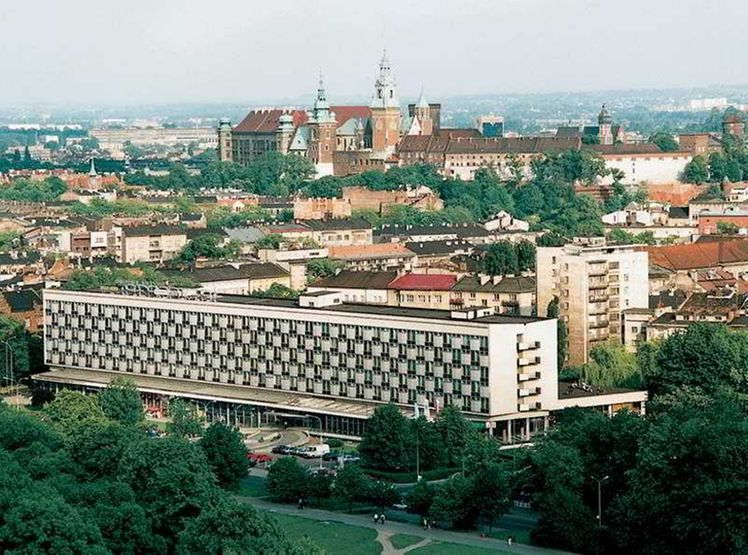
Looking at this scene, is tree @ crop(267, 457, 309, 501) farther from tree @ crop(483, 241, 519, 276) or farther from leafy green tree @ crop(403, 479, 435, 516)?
tree @ crop(483, 241, 519, 276)

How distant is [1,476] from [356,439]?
1626 cm

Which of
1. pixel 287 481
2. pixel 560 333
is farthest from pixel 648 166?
pixel 287 481

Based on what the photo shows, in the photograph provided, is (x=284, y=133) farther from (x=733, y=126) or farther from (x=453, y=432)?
(x=453, y=432)

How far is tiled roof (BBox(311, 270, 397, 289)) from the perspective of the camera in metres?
76.4

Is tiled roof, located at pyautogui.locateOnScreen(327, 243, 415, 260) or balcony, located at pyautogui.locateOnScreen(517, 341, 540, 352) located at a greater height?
balcony, located at pyautogui.locateOnScreen(517, 341, 540, 352)

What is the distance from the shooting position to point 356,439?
55.1 meters

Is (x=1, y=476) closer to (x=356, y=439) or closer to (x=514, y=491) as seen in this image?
(x=514, y=491)

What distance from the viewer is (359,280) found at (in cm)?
7750

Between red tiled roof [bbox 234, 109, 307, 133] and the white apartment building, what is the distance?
326 feet

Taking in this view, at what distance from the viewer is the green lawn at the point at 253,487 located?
47.7m

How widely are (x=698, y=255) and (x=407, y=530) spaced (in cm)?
4103

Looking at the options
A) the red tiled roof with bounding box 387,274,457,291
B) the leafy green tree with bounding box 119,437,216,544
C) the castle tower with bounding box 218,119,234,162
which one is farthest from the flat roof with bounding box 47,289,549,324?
the castle tower with bounding box 218,119,234,162

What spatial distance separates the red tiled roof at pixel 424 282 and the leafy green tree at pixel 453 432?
76.9ft

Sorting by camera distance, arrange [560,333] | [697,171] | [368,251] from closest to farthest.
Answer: [560,333], [368,251], [697,171]
